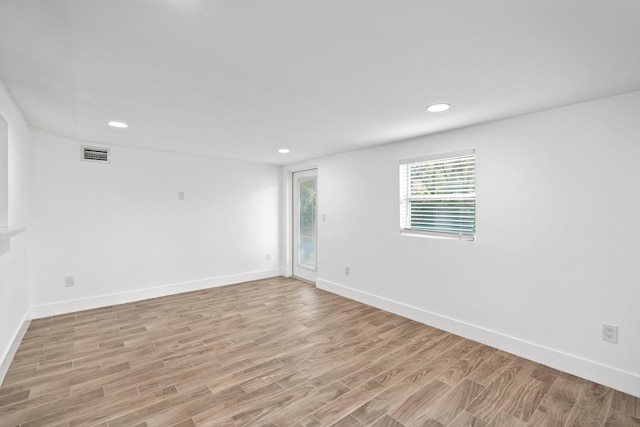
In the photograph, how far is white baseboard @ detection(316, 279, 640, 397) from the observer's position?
2201 millimetres

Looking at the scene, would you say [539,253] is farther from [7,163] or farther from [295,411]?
[7,163]

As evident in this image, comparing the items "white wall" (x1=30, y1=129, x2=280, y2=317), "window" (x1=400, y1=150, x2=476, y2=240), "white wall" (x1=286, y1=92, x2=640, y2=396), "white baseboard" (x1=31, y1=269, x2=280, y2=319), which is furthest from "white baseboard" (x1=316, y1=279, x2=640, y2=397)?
"white wall" (x1=30, y1=129, x2=280, y2=317)

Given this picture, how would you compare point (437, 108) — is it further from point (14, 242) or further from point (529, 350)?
point (14, 242)

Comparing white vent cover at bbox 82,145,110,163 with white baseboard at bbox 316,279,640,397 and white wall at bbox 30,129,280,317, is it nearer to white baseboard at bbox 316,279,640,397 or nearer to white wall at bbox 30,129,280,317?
white wall at bbox 30,129,280,317

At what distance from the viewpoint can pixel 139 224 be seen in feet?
14.0

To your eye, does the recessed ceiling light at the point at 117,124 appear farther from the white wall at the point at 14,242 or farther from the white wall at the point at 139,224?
the white wall at the point at 139,224

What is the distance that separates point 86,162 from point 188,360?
302 centimetres

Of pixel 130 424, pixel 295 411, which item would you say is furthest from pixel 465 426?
pixel 130 424

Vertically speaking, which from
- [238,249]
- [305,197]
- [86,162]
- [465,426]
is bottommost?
[465,426]

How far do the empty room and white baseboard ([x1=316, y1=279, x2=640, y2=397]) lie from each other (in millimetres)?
16

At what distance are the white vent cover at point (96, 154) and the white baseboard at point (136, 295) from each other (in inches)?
72.6

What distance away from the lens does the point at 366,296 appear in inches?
165

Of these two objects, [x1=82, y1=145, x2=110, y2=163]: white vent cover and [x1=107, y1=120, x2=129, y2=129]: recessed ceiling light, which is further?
[x1=82, y1=145, x2=110, y2=163]: white vent cover

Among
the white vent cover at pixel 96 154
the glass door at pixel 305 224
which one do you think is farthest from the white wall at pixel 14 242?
the glass door at pixel 305 224
